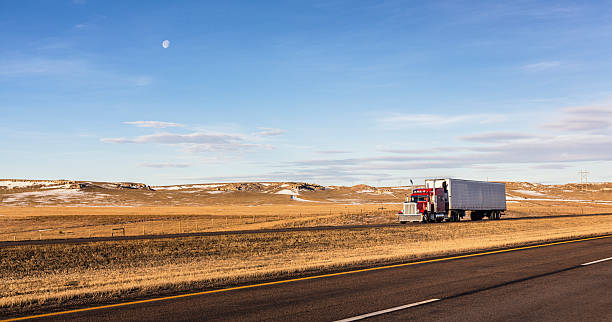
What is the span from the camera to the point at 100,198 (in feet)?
517

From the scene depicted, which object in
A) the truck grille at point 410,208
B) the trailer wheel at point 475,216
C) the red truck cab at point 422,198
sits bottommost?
the trailer wheel at point 475,216

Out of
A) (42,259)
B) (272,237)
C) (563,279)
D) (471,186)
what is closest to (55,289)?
(563,279)

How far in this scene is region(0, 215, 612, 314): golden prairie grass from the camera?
11867mm

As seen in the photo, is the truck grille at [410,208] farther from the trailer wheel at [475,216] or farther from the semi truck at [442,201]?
the trailer wheel at [475,216]

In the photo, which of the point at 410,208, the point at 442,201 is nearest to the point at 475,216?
the point at 442,201

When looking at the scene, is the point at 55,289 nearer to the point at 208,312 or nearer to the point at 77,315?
the point at 77,315

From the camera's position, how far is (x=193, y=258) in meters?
25.5

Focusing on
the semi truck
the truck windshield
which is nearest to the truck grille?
the semi truck

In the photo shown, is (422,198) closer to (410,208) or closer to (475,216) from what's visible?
(410,208)

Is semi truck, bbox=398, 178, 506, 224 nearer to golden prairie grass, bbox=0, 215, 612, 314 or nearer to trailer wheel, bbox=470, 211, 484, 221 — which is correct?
trailer wheel, bbox=470, 211, 484, 221

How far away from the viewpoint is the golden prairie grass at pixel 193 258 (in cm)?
1187

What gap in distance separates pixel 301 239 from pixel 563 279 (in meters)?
21.4

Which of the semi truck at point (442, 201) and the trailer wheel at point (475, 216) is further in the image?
the trailer wheel at point (475, 216)

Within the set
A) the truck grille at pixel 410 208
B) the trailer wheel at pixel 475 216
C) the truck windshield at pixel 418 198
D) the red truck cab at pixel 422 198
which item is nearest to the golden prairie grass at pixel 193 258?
the red truck cab at pixel 422 198
